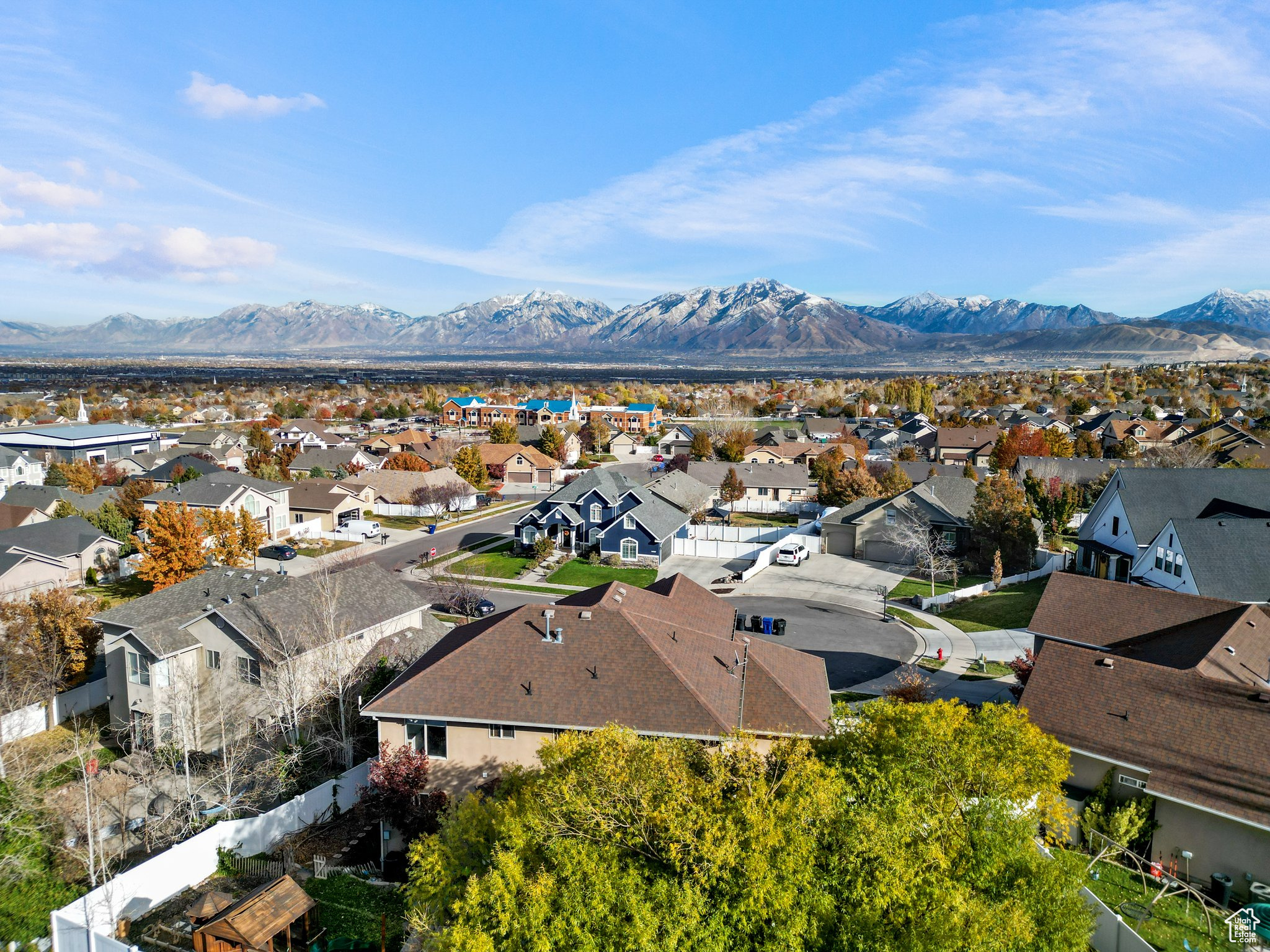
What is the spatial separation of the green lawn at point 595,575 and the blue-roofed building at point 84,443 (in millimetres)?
66806

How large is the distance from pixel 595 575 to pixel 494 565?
7714mm

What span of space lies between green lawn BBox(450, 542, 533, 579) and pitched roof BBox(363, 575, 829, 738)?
93.3 feet

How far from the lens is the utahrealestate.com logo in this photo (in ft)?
55.7

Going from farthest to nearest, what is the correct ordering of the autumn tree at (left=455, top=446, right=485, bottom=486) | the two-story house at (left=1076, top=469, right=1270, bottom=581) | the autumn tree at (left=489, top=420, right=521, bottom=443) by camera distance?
the autumn tree at (left=489, top=420, right=521, bottom=443)
the autumn tree at (left=455, top=446, right=485, bottom=486)
the two-story house at (left=1076, top=469, right=1270, bottom=581)

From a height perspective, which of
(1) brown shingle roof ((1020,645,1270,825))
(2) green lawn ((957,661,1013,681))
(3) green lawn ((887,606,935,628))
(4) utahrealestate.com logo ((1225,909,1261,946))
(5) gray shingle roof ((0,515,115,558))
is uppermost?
(1) brown shingle roof ((1020,645,1270,825))

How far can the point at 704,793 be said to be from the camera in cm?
1369

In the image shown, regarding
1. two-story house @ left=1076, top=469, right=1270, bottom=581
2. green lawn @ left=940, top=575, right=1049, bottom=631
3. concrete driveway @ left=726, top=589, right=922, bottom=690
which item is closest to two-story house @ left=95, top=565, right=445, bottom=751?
concrete driveway @ left=726, top=589, right=922, bottom=690

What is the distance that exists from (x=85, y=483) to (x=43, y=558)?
25.4 meters

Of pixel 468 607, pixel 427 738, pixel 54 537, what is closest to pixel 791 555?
pixel 468 607

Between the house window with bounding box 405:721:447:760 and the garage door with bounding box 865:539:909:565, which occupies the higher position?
the house window with bounding box 405:721:447:760

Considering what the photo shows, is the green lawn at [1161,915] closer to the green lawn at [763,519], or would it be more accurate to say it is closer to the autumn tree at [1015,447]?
the green lawn at [763,519]

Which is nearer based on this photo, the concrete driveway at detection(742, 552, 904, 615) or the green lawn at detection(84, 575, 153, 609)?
the concrete driveway at detection(742, 552, 904, 615)

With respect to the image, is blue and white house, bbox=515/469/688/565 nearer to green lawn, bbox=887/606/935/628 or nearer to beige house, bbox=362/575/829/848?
green lawn, bbox=887/606/935/628

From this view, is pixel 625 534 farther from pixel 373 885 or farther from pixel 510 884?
pixel 510 884
